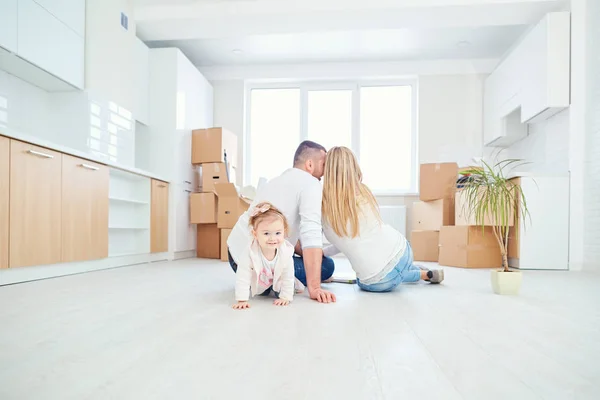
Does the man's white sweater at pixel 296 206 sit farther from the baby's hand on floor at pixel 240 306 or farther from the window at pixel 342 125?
the window at pixel 342 125

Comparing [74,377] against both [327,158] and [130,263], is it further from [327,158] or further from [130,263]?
[130,263]

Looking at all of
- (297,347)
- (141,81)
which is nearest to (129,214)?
(141,81)

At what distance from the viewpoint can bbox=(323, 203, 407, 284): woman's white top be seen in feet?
6.66

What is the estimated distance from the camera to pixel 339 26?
4527mm

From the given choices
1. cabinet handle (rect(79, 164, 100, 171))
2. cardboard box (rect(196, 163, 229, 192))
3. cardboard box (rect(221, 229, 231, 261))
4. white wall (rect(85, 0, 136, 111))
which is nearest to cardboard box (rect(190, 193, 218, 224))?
cardboard box (rect(196, 163, 229, 192))

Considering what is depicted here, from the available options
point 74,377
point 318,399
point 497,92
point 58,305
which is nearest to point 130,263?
point 58,305

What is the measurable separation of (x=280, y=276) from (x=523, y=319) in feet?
3.19

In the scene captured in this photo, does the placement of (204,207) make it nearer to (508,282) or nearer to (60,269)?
(60,269)

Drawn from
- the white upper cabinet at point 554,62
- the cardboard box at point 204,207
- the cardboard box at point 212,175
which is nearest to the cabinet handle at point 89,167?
the cardboard box at point 204,207

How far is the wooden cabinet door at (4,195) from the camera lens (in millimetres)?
2301

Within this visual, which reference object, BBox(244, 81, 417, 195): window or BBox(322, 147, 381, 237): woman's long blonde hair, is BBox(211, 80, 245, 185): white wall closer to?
BBox(244, 81, 417, 195): window

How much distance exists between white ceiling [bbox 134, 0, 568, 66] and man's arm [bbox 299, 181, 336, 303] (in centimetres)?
296

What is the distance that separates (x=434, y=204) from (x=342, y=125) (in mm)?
2055

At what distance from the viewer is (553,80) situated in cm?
382
